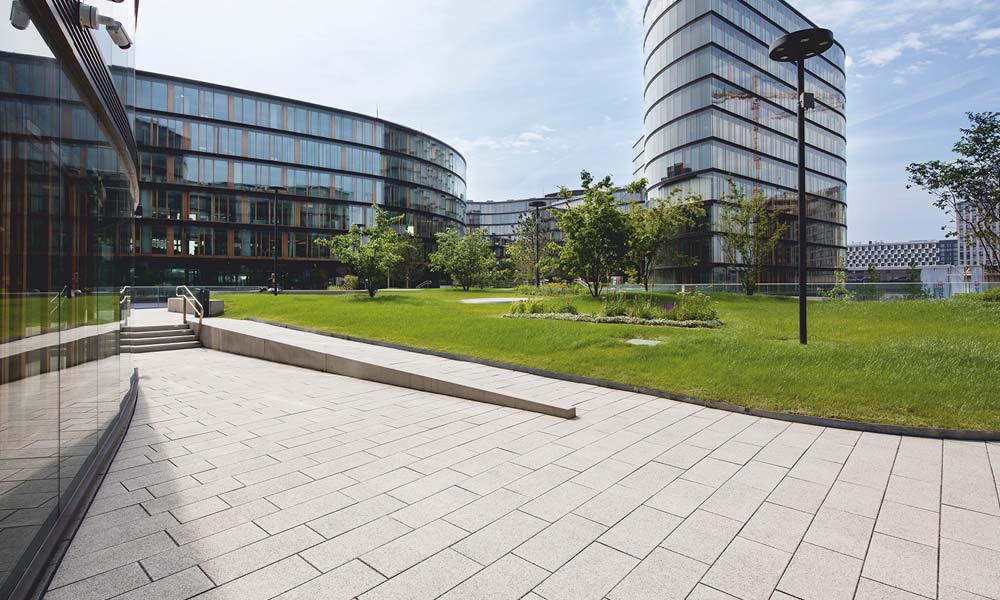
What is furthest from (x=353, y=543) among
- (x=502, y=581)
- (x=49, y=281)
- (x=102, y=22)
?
(x=102, y=22)

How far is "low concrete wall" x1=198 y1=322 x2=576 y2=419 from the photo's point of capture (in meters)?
7.88

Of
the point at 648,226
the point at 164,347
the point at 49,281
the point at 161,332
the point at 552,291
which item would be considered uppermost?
the point at 648,226

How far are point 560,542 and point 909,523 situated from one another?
2.77 m

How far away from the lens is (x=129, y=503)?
4309 mm

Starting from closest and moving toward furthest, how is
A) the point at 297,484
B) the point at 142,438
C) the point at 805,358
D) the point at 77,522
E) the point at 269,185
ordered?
1. the point at 77,522
2. the point at 297,484
3. the point at 142,438
4. the point at 805,358
5. the point at 269,185

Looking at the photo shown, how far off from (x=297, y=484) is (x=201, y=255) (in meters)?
58.7

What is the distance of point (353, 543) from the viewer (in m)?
3.59

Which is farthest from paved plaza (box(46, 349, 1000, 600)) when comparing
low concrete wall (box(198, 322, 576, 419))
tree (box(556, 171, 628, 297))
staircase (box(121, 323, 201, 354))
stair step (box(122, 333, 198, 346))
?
tree (box(556, 171, 628, 297))

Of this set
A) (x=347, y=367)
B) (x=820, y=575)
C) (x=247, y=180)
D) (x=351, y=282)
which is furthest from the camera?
(x=247, y=180)

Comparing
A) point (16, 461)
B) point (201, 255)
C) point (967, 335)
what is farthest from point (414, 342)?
point (201, 255)

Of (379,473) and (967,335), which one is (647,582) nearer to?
(379,473)

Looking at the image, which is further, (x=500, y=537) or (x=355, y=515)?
(x=355, y=515)

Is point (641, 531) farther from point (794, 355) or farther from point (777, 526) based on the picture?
point (794, 355)

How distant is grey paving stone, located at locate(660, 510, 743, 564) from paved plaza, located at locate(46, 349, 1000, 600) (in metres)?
0.02
